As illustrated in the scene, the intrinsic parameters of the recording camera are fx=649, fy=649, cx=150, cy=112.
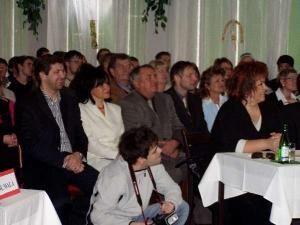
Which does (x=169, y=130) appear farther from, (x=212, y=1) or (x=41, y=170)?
(x=212, y=1)

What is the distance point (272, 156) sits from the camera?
418cm

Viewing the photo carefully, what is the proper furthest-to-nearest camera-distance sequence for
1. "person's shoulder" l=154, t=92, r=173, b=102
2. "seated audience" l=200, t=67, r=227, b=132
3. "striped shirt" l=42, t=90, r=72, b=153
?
1. "seated audience" l=200, t=67, r=227, b=132
2. "person's shoulder" l=154, t=92, r=173, b=102
3. "striped shirt" l=42, t=90, r=72, b=153

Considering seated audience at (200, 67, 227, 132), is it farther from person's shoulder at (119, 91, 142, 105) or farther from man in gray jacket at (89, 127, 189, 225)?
man in gray jacket at (89, 127, 189, 225)

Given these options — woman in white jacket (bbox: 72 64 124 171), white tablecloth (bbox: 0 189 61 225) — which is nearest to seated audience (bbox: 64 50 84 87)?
woman in white jacket (bbox: 72 64 124 171)

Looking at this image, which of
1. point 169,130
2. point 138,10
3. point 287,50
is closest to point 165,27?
point 138,10

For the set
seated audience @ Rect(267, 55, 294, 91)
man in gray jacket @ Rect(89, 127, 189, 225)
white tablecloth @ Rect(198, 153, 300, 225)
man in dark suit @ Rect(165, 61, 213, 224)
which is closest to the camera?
man in gray jacket @ Rect(89, 127, 189, 225)

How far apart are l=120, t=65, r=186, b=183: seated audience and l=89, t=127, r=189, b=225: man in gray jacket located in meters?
1.49

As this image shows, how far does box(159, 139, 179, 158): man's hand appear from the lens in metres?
5.54

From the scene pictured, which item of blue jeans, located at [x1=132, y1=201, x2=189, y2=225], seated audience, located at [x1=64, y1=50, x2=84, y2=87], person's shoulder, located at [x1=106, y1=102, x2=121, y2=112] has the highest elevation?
seated audience, located at [x1=64, y1=50, x2=84, y2=87]

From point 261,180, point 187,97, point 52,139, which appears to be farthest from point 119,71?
point 261,180

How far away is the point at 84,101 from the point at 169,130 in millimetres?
973

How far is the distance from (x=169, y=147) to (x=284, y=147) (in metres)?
1.69

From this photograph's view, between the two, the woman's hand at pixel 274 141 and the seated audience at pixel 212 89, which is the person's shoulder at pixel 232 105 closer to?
the woman's hand at pixel 274 141

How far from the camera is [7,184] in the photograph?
Result: 3.21m
